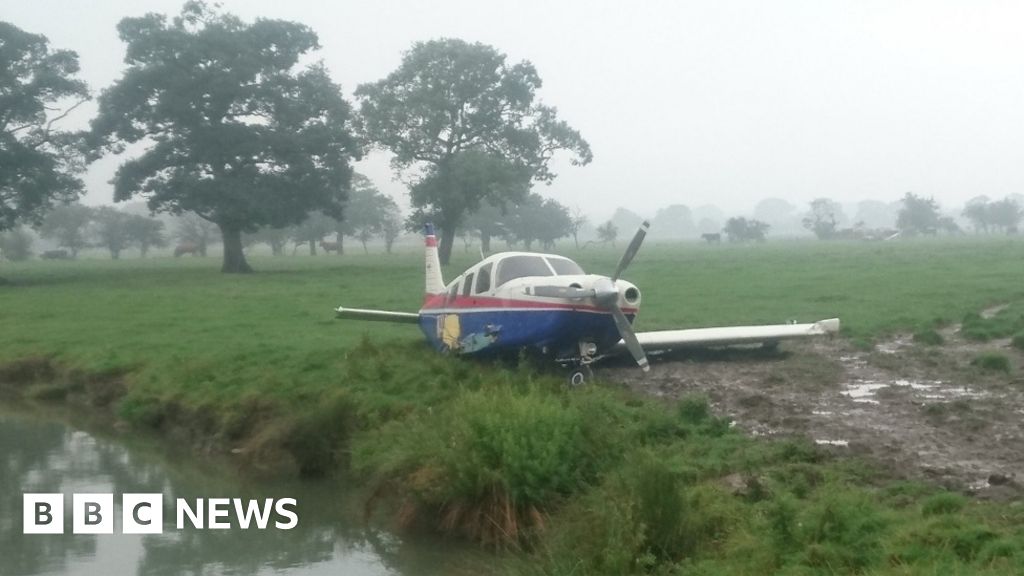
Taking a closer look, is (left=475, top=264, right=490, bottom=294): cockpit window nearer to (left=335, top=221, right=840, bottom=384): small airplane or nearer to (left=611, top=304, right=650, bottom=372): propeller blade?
(left=335, top=221, right=840, bottom=384): small airplane

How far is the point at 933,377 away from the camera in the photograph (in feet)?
52.1

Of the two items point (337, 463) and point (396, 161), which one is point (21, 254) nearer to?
point (396, 161)

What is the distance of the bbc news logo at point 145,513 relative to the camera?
12.6m

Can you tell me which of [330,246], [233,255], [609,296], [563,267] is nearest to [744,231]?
[330,246]

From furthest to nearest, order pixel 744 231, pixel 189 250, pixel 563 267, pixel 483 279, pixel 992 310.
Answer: pixel 744 231 → pixel 189 250 → pixel 992 310 → pixel 483 279 → pixel 563 267

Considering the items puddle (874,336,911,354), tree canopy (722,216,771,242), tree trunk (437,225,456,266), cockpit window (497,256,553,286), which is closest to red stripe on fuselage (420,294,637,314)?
cockpit window (497,256,553,286)

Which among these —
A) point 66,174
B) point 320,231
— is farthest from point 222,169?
point 320,231

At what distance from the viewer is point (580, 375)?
51.6 ft

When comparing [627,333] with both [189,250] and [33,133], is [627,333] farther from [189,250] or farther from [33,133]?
[189,250]

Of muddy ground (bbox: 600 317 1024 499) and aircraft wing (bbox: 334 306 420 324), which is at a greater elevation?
aircraft wing (bbox: 334 306 420 324)

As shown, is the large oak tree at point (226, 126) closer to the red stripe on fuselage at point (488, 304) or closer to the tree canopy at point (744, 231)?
the red stripe on fuselage at point (488, 304)

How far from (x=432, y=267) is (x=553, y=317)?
542 cm

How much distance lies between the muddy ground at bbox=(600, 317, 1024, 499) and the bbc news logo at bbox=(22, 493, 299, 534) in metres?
5.18

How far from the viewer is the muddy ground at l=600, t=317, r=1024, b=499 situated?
421 inches
